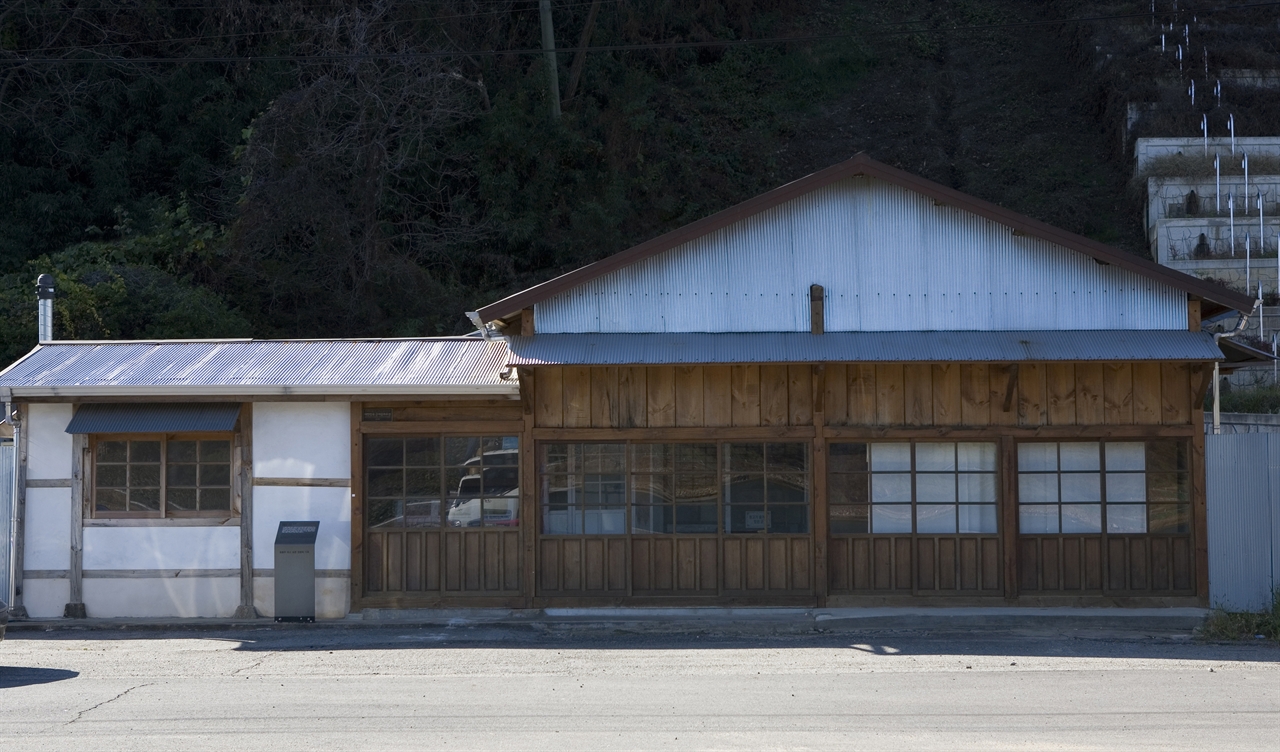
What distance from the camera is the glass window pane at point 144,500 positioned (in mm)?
13594

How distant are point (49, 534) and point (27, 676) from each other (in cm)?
350

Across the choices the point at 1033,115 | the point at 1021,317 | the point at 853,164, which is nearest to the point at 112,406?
the point at 853,164

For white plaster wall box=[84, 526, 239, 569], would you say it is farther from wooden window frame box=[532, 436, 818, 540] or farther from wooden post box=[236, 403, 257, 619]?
wooden window frame box=[532, 436, 818, 540]

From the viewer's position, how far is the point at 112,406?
1346cm

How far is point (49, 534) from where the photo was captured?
1349 centimetres

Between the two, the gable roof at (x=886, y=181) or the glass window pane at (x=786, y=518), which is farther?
the glass window pane at (x=786, y=518)

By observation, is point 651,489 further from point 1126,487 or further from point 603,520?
point 1126,487

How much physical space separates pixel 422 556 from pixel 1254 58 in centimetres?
2972

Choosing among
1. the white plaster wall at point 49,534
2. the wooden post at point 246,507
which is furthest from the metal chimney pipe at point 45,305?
the wooden post at point 246,507

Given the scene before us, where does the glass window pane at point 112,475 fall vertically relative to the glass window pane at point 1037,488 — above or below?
above

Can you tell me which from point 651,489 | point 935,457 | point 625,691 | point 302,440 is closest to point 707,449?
point 651,489

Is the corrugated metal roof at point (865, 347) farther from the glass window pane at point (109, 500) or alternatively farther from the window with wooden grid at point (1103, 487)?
the glass window pane at point (109, 500)

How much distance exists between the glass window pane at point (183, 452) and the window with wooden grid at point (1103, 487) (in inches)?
377

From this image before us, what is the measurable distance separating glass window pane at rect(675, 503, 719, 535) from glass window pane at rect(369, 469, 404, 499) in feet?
10.6
